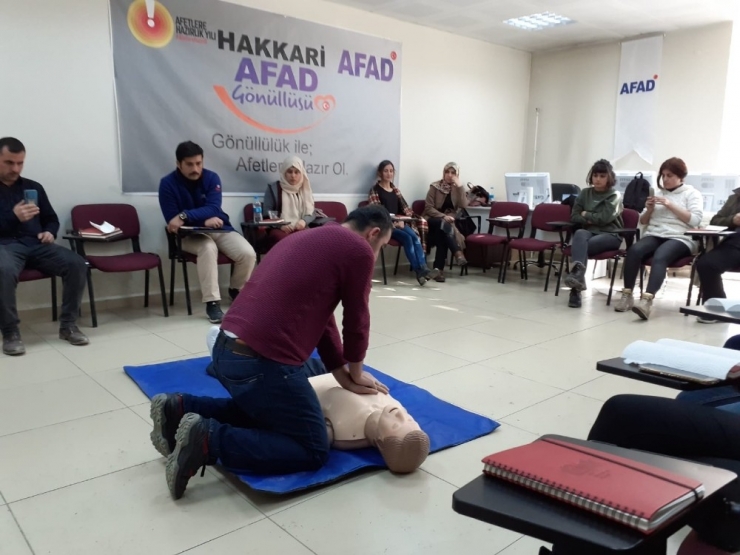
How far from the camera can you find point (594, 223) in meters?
4.94

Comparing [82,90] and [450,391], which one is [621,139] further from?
[82,90]

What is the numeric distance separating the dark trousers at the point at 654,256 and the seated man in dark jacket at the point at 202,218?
9.97 feet

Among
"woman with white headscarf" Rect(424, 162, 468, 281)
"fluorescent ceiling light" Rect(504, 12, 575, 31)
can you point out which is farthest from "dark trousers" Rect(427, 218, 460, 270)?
"fluorescent ceiling light" Rect(504, 12, 575, 31)

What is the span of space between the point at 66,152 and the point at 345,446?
3.42m

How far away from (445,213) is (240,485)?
4.75m

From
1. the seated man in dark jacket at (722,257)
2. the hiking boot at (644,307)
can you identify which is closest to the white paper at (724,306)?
the hiking boot at (644,307)

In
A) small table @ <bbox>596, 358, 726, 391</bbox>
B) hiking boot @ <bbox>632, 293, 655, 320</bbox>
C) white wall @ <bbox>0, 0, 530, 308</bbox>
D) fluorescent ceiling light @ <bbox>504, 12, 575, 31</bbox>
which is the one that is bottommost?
hiking boot @ <bbox>632, 293, 655, 320</bbox>

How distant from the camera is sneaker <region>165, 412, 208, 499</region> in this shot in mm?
1744

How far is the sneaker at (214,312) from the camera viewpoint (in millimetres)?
4035

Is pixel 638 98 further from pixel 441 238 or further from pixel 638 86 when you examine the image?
pixel 441 238

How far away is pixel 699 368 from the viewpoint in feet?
3.92

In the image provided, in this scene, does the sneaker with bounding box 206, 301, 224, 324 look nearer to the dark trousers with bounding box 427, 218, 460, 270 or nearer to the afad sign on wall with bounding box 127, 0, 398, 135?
the afad sign on wall with bounding box 127, 0, 398, 135

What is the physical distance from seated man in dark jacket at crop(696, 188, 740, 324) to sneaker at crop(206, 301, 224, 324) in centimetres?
351

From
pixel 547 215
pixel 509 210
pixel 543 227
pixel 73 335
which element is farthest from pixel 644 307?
pixel 73 335
